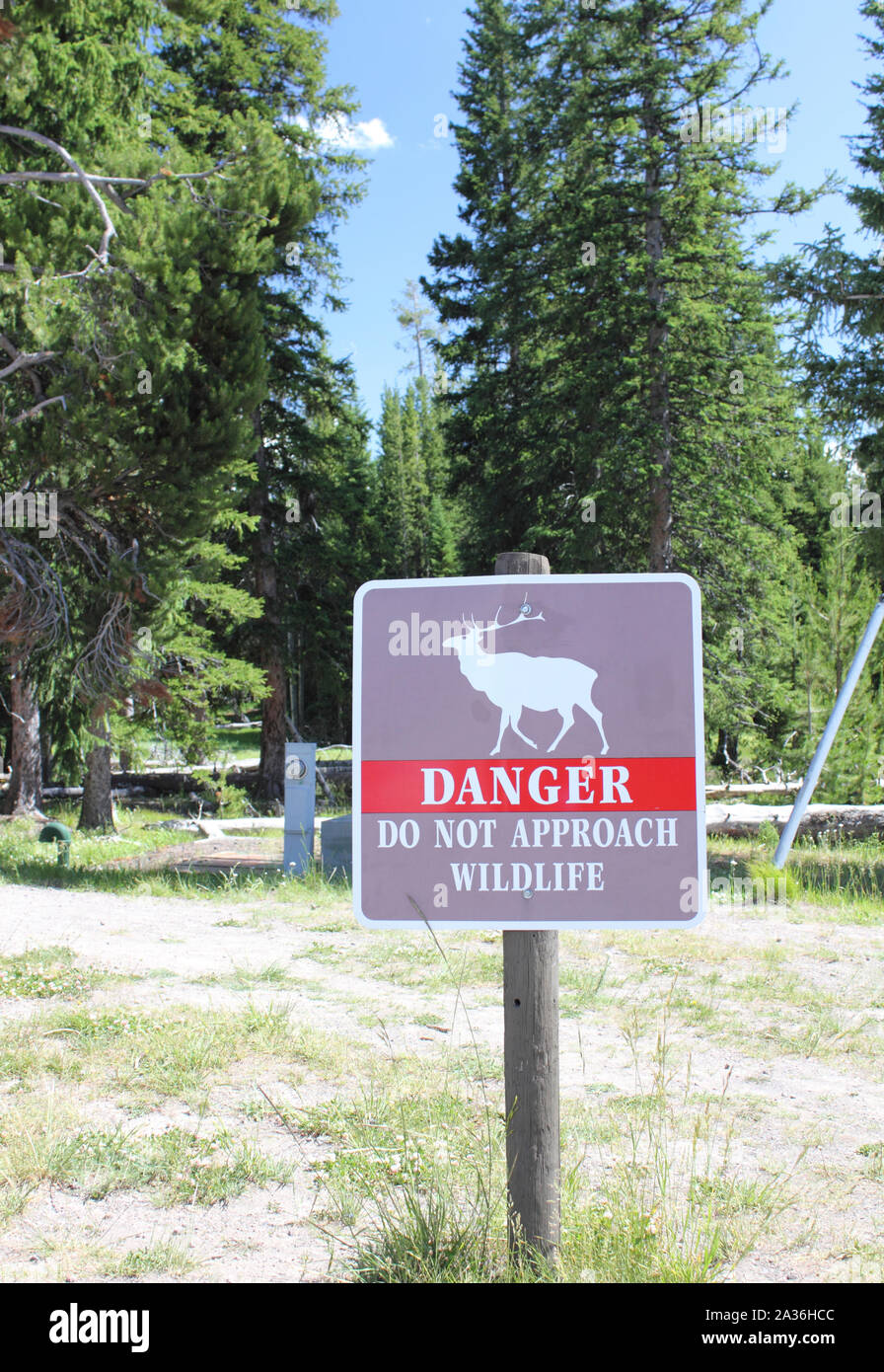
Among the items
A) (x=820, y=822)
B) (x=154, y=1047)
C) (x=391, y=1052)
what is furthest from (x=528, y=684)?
(x=820, y=822)

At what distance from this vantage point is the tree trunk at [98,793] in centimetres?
1789

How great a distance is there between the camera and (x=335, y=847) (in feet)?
38.5

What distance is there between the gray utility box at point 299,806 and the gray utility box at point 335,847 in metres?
0.17

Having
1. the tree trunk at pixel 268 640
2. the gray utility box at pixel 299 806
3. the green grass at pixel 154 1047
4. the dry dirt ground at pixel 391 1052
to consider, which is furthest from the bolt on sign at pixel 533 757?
the tree trunk at pixel 268 640

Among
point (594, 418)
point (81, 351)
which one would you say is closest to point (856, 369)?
point (594, 418)

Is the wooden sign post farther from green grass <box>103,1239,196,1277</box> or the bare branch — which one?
the bare branch

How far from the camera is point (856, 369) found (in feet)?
38.0

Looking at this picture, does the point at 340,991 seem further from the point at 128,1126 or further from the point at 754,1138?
the point at 754,1138

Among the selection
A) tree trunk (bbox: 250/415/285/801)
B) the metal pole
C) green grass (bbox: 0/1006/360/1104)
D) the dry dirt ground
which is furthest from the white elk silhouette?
tree trunk (bbox: 250/415/285/801)

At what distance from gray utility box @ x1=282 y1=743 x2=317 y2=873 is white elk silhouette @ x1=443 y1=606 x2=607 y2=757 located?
357 inches

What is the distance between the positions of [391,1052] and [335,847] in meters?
7.09

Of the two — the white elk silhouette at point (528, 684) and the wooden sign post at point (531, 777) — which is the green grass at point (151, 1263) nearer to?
the wooden sign post at point (531, 777)

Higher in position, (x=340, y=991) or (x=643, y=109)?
(x=643, y=109)
